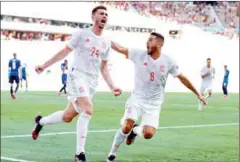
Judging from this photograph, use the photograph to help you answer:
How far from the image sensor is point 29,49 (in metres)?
43.5

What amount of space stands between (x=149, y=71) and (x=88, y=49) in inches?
38.5

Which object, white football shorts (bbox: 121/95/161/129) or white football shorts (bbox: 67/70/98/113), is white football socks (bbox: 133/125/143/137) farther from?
white football shorts (bbox: 67/70/98/113)

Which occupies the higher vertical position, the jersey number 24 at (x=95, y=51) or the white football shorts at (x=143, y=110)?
the jersey number 24 at (x=95, y=51)

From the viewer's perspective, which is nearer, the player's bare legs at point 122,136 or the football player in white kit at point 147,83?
the football player in white kit at point 147,83

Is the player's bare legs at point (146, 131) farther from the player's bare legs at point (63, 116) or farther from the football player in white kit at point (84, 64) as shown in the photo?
the player's bare legs at point (63, 116)

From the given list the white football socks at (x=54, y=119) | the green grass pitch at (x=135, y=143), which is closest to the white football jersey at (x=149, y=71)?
the green grass pitch at (x=135, y=143)

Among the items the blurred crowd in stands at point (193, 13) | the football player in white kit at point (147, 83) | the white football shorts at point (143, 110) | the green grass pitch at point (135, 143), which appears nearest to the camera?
the football player in white kit at point (147, 83)

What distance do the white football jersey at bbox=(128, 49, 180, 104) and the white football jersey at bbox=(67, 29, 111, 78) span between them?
48 centimetres

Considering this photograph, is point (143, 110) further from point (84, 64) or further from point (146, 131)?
point (84, 64)

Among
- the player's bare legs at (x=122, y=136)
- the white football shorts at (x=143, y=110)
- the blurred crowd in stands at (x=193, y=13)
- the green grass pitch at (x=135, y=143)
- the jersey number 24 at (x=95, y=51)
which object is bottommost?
the blurred crowd in stands at (x=193, y=13)

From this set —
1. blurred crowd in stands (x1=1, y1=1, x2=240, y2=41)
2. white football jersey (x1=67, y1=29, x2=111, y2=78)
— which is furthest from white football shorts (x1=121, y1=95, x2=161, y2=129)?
blurred crowd in stands (x1=1, y1=1, x2=240, y2=41)

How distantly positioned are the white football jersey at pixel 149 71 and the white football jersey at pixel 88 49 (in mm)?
484

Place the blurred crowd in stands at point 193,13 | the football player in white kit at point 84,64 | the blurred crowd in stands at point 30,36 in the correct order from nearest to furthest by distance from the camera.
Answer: the football player in white kit at point 84,64 → the blurred crowd in stands at point 30,36 → the blurred crowd in stands at point 193,13

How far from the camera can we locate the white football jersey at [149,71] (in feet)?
30.6
